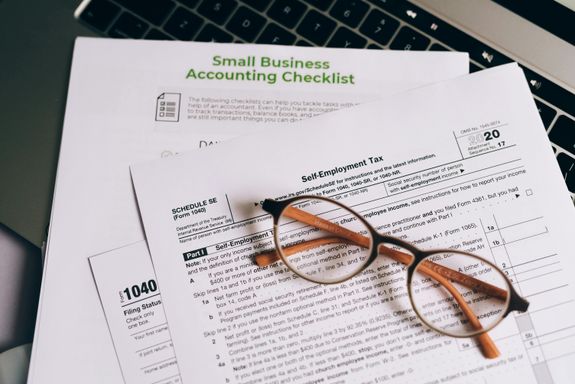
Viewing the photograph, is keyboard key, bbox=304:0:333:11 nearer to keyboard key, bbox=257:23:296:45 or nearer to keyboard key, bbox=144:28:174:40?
keyboard key, bbox=257:23:296:45

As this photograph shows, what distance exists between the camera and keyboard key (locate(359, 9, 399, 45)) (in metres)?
0.56

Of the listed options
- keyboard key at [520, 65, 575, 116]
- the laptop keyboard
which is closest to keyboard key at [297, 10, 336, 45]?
the laptop keyboard

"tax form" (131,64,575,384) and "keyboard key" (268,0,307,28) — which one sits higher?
"keyboard key" (268,0,307,28)

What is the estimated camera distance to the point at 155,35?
58cm

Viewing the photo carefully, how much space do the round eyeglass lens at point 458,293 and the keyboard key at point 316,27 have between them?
26 centimetres

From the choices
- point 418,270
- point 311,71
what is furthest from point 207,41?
point 418,270

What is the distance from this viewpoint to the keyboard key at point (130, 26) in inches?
22.6

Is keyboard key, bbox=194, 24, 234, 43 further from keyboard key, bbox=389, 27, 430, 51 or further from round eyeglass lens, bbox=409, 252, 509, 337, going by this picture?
round eyeglass lens, bbox=409, 252, 509, 337

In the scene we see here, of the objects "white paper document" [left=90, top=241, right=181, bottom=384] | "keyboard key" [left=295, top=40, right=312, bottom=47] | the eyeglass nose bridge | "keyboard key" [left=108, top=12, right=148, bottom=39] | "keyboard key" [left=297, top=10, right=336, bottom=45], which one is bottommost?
"white paper document" [left=90, top=241, right=181, bottom=384]

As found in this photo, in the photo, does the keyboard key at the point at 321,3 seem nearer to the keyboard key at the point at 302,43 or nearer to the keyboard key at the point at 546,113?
the keyboard key at the point at 302,43

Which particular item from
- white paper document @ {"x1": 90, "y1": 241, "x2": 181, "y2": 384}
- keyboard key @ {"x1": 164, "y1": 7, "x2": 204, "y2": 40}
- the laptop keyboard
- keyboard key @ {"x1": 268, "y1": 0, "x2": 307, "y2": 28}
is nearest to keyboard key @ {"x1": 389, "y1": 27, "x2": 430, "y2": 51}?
the laptop keyboard

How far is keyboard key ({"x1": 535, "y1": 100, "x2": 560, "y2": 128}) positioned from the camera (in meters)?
0.54

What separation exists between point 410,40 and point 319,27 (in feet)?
0.32

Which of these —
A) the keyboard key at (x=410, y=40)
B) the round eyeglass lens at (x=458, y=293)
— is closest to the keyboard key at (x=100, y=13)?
the keyboard key at (x=410, y=40)
